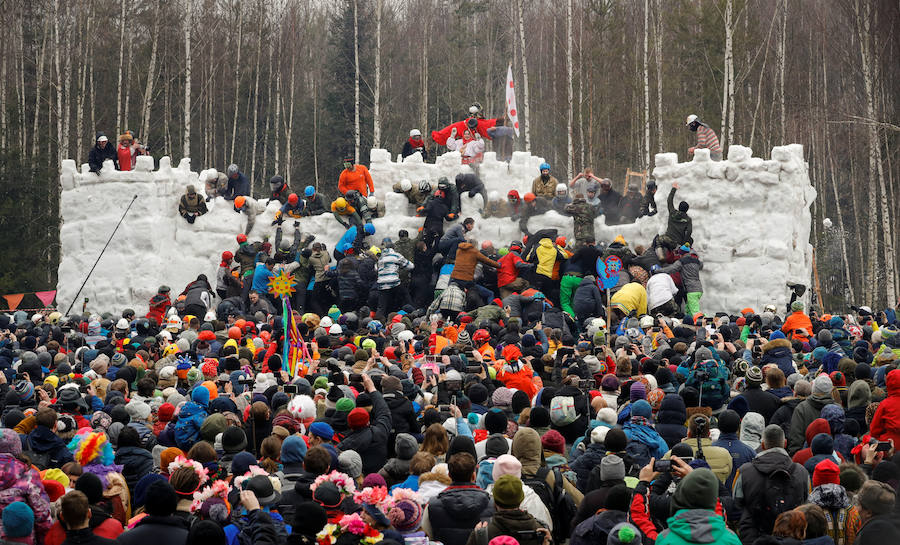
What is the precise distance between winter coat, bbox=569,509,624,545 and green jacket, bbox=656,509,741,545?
0.58 meters

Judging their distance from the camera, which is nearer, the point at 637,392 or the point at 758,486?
the point at 758,486

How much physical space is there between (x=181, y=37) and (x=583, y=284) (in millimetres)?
26311

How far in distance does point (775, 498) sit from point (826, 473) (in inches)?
14.7

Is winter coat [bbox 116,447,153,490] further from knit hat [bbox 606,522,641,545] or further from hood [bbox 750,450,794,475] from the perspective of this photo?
hood [bbox 750,450,794,475]

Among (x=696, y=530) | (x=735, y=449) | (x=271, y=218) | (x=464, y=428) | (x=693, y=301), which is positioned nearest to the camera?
(x=696, y=530)

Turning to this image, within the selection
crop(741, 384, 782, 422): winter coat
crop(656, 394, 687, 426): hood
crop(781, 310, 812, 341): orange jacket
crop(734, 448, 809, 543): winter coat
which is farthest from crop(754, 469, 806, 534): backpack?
crop(781, 310, 812, 341): orange jacket

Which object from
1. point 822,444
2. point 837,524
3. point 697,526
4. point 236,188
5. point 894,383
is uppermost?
point 236,188

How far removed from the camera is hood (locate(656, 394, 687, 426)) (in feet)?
30.6

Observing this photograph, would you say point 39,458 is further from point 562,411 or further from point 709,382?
point 709,382

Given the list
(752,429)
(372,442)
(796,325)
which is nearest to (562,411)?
(752,429)

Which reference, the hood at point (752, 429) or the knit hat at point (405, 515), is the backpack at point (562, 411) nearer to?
the hood at point (752, 429)

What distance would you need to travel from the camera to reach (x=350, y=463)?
8.17 metres

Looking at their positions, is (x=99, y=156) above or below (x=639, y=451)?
above

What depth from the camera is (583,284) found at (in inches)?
746
